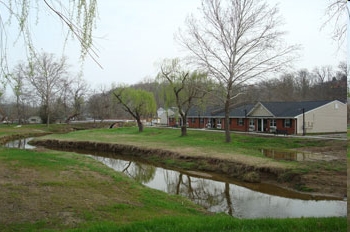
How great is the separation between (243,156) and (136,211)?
34.7 ft

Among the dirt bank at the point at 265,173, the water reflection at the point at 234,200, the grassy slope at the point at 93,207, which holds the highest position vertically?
the grassy slope at the point at 93,207

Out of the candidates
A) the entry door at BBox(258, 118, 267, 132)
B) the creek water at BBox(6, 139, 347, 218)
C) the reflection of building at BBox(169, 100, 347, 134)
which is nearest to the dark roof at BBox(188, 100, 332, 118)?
the reflection of building at BBox(169, 100, 347, 134)

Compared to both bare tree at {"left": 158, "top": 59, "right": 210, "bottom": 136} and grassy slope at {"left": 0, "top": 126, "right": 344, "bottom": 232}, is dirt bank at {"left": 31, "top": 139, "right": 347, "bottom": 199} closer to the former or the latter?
grassy slope at {"left": 0, "top": 126, "right": 344, "bottom": 232}

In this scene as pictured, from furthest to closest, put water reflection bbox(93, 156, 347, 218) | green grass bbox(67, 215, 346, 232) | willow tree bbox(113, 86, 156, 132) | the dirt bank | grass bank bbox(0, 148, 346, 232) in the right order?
willow tree bbox(113, 86, 156, 132) < the dirt bank < water reflection bbox(93, 156, 347, 218) < grass bank bbox(0, 148, 346, 232) < green grass bbox(67, 215, 346, 232)

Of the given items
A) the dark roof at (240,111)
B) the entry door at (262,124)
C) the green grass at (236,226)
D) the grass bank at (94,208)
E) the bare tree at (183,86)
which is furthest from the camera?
the dark roof at (240,111)

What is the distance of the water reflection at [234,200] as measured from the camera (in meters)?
8.98

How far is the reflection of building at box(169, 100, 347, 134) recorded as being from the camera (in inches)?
1150

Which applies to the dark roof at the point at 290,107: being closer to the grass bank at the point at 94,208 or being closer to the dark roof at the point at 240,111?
the dark roof at the point at 240,111

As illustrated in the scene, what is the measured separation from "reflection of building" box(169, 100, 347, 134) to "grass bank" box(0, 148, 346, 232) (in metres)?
21.6

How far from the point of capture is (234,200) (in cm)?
1045

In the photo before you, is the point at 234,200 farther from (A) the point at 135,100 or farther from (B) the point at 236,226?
(A) the point at 135,100

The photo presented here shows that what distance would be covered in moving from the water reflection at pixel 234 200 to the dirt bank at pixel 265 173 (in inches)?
42.7

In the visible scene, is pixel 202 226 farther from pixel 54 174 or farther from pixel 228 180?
pixel 228 180

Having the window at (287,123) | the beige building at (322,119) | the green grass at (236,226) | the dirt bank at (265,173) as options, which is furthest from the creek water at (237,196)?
the beige building at (322,119)
